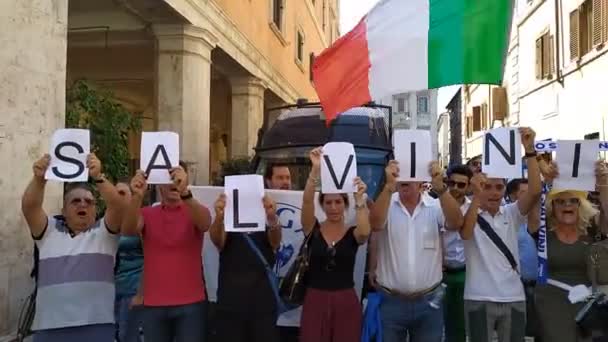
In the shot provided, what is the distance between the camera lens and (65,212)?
4137 millimetres

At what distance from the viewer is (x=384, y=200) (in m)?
4.46

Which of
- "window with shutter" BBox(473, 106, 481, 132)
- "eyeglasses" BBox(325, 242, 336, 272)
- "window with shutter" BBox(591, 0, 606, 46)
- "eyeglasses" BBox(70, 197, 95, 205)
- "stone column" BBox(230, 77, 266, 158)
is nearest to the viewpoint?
"eyeglasses" BBox(70, 197, 95, 205)

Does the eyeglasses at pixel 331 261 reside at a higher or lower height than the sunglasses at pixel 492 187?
lower

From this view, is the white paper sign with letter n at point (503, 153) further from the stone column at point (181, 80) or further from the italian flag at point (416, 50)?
the stone column at point (181, 80)

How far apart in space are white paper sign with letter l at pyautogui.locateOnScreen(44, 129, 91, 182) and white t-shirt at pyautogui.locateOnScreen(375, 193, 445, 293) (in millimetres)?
2088

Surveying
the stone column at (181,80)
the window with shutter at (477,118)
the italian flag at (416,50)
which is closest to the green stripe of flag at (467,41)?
the italian flag at (416,50)

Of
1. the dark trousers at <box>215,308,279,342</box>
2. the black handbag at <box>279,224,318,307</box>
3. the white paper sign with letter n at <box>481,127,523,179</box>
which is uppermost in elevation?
the white paper sign with letter n at <box>481,127,523,179</box>

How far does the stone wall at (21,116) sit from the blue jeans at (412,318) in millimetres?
3335

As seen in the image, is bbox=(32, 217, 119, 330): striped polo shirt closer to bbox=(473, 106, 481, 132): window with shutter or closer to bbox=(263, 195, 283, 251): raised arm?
bbox=(263, 195, 283, 251): raised arm

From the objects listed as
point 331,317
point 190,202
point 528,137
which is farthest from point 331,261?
point 528,137

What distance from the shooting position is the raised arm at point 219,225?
4484 millimetres

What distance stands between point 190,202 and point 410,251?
1564 mm

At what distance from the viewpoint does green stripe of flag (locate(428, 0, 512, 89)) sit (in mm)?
5129

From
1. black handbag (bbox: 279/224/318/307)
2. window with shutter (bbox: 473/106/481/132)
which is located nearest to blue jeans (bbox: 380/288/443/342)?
black handbag (bbox: 279/224/318/307)
